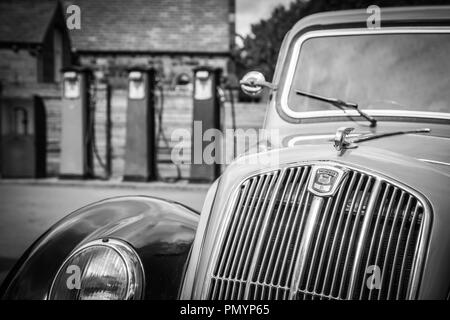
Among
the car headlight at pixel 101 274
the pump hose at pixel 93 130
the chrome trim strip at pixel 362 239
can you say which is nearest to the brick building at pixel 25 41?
the pump hose at pixel 93 130

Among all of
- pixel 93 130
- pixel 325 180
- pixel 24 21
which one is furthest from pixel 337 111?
pixel 24 21

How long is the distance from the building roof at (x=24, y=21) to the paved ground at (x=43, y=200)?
7.47m

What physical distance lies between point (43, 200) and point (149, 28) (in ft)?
25.1

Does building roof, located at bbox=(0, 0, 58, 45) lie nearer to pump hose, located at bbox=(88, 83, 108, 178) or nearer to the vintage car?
pump hose, located at bbox=(88, 83, 108, 178)

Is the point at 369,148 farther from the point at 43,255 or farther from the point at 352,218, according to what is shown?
the point at 43,255

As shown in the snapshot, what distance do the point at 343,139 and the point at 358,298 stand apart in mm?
573

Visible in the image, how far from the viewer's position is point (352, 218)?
1.45 meters

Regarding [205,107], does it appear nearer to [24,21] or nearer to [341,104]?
[341,104]

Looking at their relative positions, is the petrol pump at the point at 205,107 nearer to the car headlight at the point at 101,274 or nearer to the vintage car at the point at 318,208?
the vintage car at the point at 318,208

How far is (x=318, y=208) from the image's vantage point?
4.85 feet

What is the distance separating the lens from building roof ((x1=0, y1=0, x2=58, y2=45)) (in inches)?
534

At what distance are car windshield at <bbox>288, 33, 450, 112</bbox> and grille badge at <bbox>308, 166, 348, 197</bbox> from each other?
2.84ft

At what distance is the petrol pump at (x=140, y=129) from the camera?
26.2 ft
